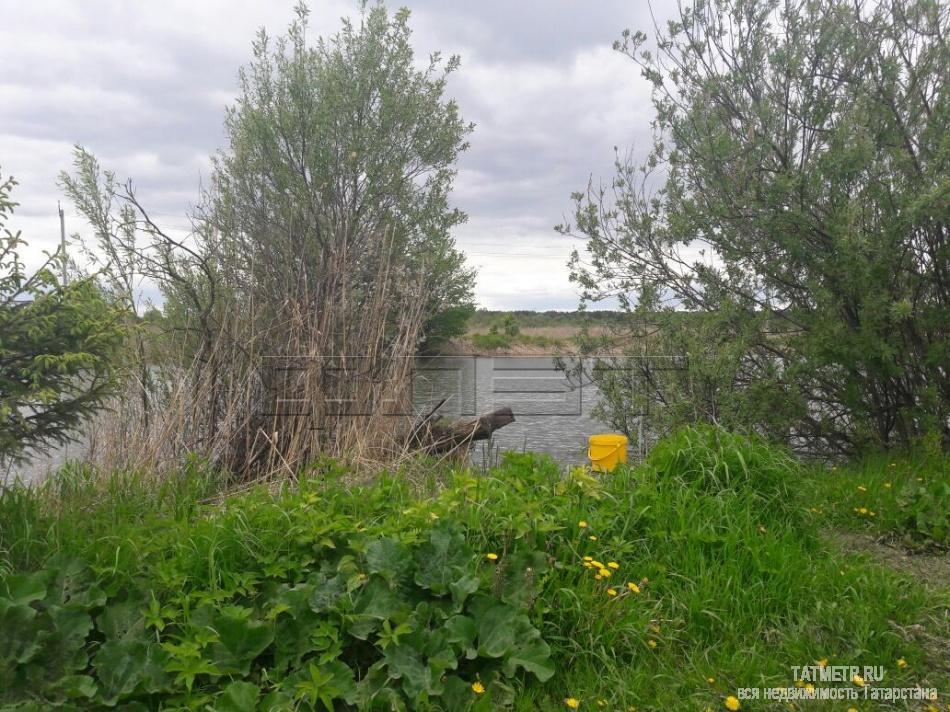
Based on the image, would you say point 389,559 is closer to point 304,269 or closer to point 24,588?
point 24,588

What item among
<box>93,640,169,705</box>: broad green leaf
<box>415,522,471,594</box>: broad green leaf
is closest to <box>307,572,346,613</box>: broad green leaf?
<box>415,522,471,594</box>: broad green leaf

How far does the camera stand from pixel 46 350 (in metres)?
3.08

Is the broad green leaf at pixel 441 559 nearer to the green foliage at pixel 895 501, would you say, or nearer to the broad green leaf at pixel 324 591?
the broad green leaf at pixel 324 591

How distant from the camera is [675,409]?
5.44m

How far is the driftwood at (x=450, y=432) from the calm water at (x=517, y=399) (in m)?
0.14

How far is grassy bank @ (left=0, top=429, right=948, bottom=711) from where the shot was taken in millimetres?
2453

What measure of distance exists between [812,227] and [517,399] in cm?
726

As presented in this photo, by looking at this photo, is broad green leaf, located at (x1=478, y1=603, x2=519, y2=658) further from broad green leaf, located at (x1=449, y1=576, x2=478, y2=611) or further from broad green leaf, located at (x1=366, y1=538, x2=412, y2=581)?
broad green leaf, located at (x1=366, y1=538, x2=412, y2=581)

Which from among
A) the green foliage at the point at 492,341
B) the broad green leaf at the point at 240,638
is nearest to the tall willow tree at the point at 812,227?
the broad green leaf at the point at 240,638

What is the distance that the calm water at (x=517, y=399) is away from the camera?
6.67 metres

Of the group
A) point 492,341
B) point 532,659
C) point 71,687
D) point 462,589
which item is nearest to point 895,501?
point 532,659

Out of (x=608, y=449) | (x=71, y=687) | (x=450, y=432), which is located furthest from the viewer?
(x=450, y=432)

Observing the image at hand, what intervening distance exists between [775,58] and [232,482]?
15.6ft

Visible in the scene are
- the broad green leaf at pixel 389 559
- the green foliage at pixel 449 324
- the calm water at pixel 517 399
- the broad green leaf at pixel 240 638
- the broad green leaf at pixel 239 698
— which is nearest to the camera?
the broad green leaf at pixel 239 698
